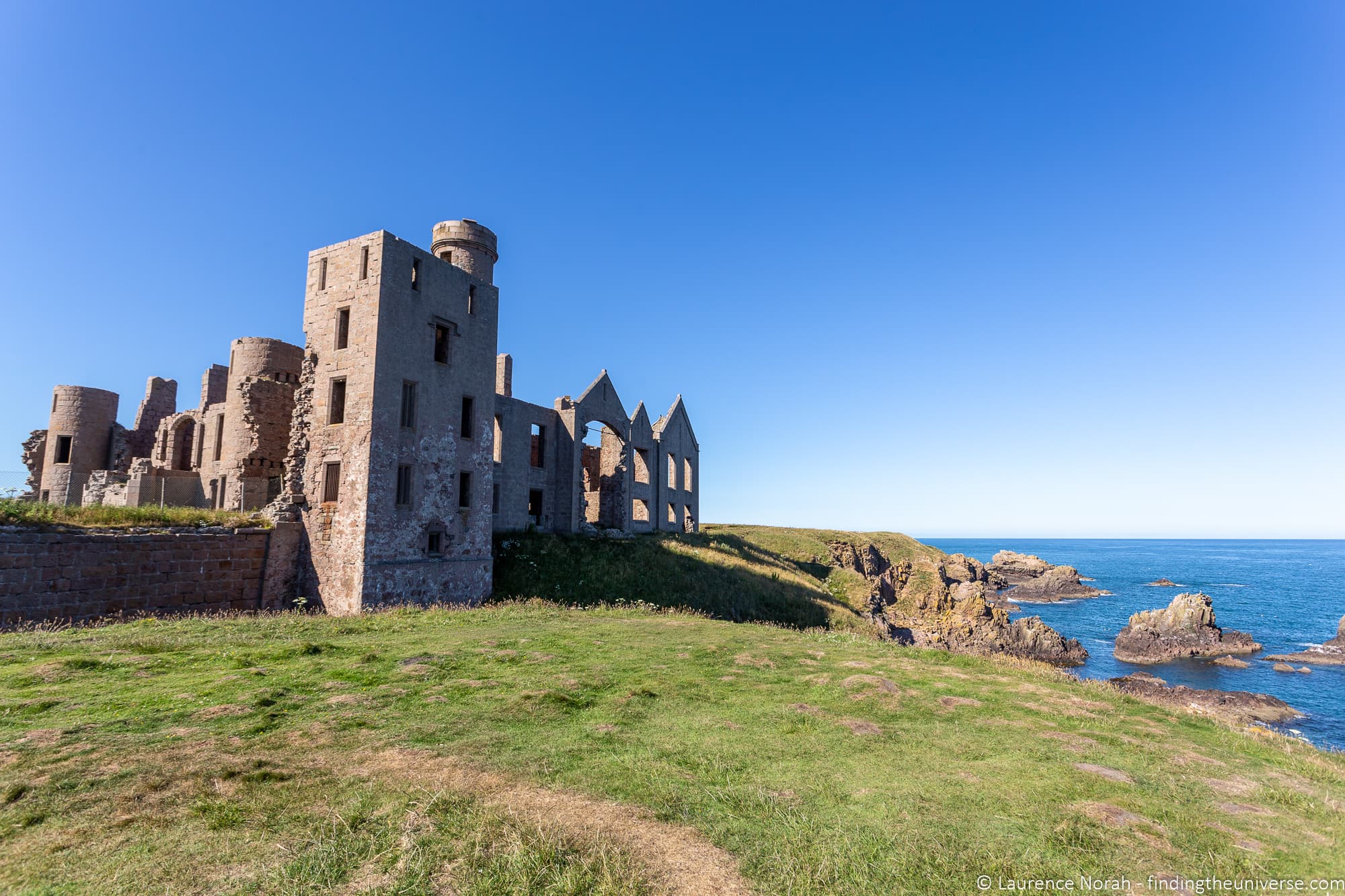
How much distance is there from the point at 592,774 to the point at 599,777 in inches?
4.3

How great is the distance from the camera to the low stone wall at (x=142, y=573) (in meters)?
13.9

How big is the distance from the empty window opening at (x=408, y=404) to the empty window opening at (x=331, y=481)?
7.49 ft

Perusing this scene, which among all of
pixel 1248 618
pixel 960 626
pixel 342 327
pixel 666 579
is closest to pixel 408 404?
pixel 342 327

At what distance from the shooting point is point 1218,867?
15.7 feet

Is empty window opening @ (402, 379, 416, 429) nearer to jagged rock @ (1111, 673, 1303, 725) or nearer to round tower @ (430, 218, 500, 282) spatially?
round tower @ (430, 218, 500, 282)

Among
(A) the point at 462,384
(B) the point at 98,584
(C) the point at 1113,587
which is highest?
(A) the point at 462,384

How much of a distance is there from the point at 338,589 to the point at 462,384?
751 centimetres

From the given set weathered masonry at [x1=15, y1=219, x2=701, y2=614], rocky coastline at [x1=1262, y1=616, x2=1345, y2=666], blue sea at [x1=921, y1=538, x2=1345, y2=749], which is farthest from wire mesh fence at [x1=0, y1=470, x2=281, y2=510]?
rocky coastline at [x1=1262, y1=616, x2=1345, y2=666]

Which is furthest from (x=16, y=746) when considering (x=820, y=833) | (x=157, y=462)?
(x=157, y=462)

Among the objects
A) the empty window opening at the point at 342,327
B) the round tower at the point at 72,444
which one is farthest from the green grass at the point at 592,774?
the round tower at the point at 72,444

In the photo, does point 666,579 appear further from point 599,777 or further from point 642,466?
point 599,777

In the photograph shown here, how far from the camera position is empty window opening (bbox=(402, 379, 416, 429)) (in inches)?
789

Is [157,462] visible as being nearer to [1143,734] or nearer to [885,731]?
[885,731]

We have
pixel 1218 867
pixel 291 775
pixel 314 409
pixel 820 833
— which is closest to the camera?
pixel 1218 867
